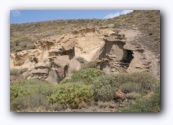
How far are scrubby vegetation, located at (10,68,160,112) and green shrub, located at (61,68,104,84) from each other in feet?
1.83

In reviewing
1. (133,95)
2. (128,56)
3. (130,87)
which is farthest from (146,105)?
(128,56)

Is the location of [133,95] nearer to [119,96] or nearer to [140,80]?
[119,96]

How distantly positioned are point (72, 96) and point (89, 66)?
2.29 m

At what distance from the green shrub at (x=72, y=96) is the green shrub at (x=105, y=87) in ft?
0.47

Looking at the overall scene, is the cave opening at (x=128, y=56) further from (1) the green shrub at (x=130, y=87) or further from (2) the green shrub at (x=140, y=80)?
(1) the green shrub at (x=130, y=87)

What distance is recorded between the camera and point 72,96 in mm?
7602

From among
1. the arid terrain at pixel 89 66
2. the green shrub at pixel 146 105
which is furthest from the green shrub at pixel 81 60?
the green shrub at pixel 146 105

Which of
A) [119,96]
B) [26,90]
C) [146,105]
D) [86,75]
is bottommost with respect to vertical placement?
[146,105]

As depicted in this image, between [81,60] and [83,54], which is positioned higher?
[83,54]

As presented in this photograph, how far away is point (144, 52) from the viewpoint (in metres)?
9.43

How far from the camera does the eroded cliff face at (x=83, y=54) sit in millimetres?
9281
